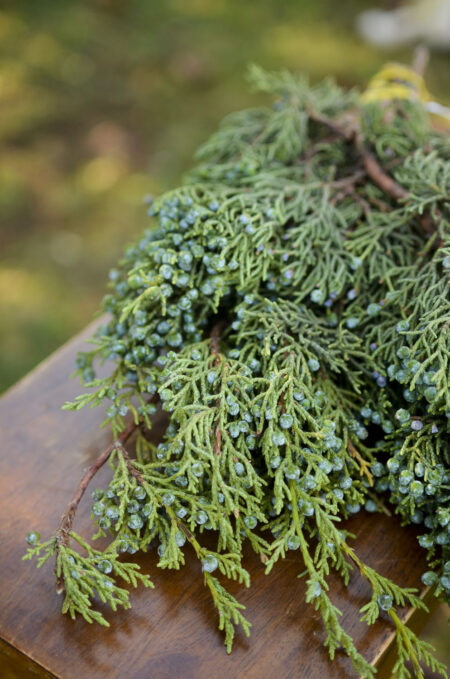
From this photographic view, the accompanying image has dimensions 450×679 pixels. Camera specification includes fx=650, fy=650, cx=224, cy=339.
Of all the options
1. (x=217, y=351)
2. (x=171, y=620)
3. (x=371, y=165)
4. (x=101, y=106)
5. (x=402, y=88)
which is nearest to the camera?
(x=171, y=620)

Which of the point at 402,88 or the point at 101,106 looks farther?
the point at 101,106

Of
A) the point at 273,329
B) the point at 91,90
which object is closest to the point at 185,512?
the point at 273,329

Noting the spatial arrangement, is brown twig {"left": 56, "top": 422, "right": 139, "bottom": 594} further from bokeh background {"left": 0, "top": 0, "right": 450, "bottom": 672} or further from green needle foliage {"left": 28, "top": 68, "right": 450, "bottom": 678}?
bokeh background {"left": 0, "top": 0, "right": 450, "bottom": 672}

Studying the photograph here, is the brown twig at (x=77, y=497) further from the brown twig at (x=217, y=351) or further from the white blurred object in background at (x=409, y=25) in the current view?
the white blurred object in background at (x=409, y=25)

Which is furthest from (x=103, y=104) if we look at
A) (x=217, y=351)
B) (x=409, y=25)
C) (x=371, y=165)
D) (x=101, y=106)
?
(x=217, y=351)

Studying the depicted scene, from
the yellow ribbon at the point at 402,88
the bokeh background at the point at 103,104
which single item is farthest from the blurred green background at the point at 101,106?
the yellow ribbon at the point at 402,88

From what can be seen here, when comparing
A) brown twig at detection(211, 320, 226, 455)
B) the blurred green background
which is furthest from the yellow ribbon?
the blurred green background

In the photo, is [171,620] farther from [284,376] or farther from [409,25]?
[409,25]
